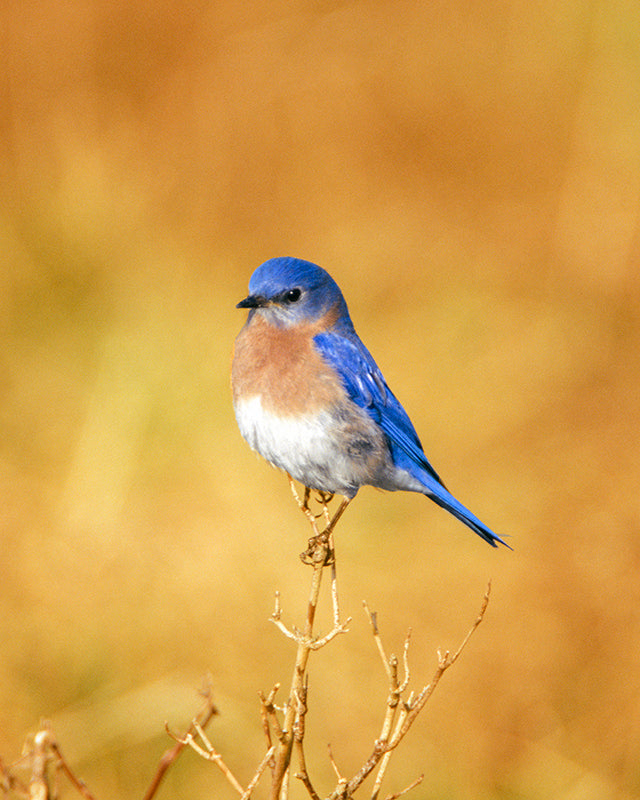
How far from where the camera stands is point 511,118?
702cm

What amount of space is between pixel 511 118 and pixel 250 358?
5237 millimetres

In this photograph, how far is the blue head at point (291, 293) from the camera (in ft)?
8.02

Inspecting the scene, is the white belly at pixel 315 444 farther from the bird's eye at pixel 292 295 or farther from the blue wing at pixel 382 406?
the bird's eye at pixel 292 295

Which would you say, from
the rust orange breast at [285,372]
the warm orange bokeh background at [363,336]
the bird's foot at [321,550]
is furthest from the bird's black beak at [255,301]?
the warm orange bokeh background at [363,336]

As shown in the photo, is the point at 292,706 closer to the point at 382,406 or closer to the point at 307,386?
the point at 307,386

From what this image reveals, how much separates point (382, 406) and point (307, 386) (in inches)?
12.2

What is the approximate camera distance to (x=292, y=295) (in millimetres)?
2521

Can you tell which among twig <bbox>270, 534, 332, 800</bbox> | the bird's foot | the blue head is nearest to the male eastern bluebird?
the blue head

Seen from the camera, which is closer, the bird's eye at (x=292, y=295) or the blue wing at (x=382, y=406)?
the bird's eye at (x=292, y=295)

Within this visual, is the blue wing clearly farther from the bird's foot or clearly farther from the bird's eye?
the bird's foot

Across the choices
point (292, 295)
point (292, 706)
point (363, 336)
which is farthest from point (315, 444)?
point (363, 336)

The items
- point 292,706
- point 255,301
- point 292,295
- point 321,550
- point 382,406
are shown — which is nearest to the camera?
point 292,706

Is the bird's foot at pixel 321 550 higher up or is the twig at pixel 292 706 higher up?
the bird's foot at pixel 321 550

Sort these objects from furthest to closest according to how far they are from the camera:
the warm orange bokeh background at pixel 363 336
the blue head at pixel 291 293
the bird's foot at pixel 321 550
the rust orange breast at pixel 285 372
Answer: the warm orange bokeh background at pixel 363 336 → the rust orange breast at pixel 285 372 → the blue head at pixel 291 293 → the bird's foot at pixel 321 550
